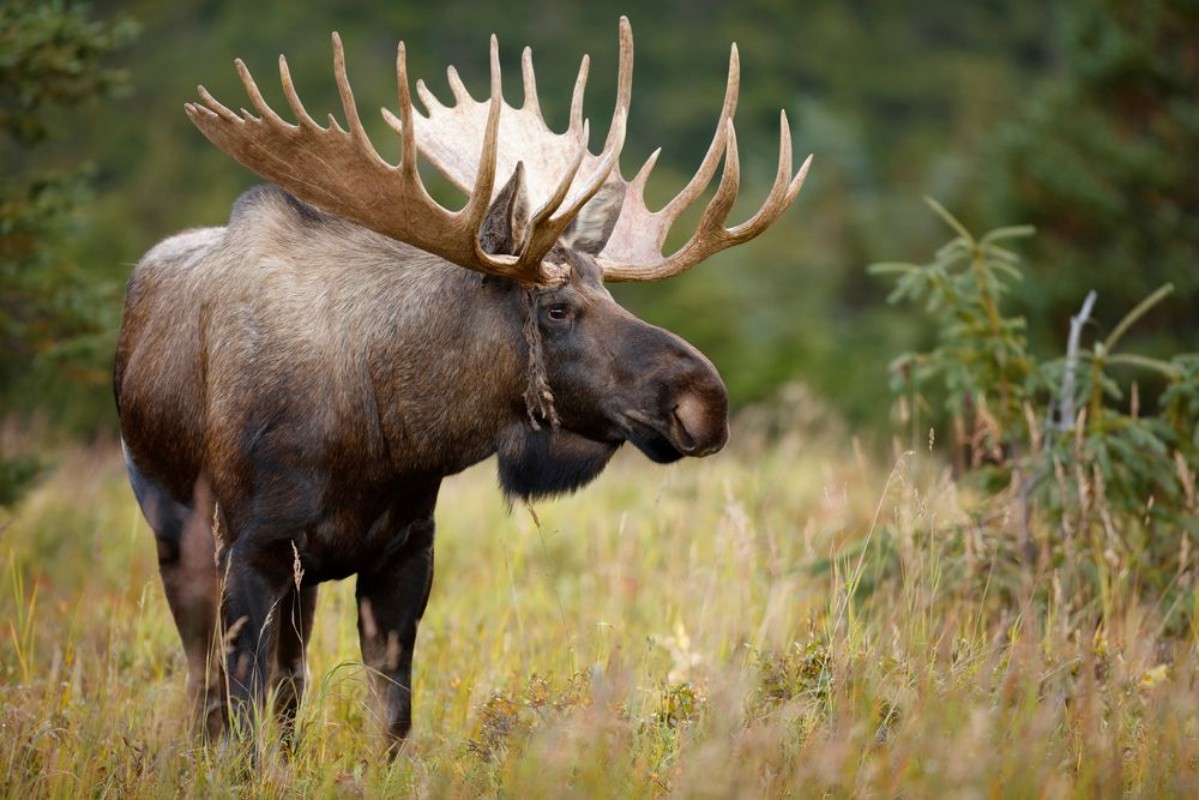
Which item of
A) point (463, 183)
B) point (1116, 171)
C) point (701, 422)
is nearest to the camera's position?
A: point (701, 422)

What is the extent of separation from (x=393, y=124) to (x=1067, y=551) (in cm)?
303

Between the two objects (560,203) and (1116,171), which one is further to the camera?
(1116,171)

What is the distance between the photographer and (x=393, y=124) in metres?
4.82

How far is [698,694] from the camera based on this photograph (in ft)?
13.8

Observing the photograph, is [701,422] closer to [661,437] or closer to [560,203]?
[661,437]

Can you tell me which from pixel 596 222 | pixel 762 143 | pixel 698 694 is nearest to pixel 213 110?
pixel 596 222

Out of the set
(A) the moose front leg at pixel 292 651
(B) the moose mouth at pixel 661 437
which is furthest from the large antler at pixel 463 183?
(A) the moose front leg at pixel 292 651

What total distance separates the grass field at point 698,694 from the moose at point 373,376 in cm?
27

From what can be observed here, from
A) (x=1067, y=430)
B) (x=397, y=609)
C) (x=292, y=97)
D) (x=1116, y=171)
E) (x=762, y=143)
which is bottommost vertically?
(x=397, y=609)

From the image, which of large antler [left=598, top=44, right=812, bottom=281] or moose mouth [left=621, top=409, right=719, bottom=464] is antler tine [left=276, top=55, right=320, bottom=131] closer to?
large antler [left=598, top=44, right=812, bottom=281]

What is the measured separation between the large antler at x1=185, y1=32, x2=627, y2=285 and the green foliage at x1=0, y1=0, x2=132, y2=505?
3.08 metres

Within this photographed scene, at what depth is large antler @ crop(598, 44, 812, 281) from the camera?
4328 millimetres

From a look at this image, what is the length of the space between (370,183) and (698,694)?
74.8 inches

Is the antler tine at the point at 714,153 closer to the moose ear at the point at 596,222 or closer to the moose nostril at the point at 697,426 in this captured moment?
the moose ear at the point at 596,222
